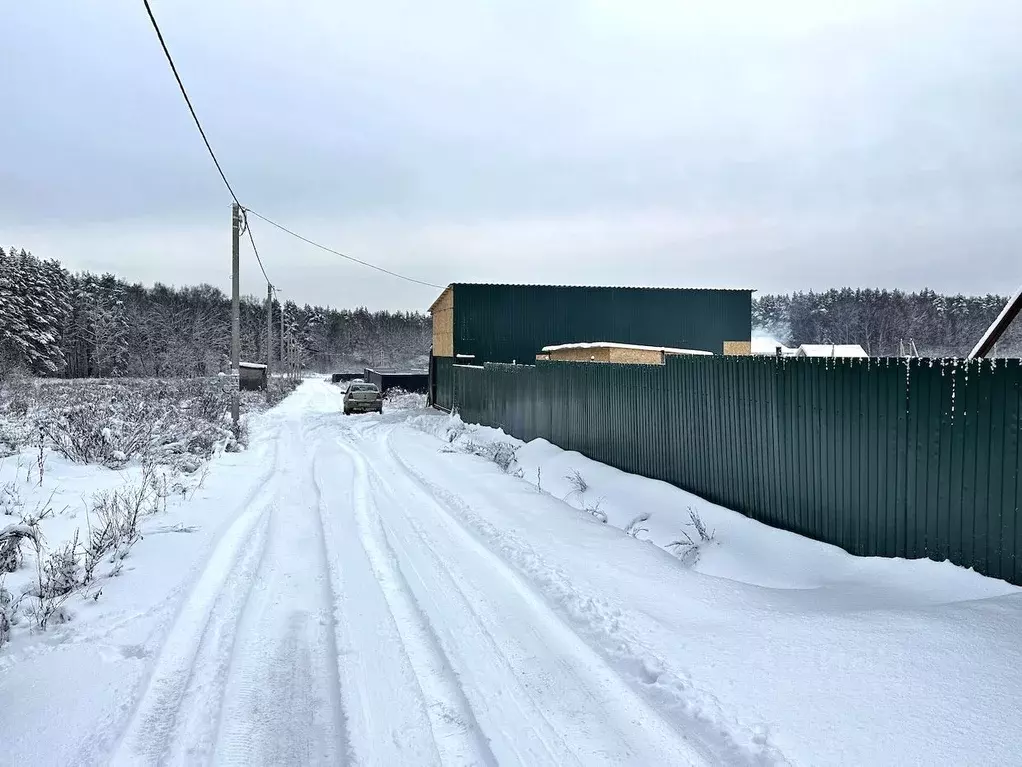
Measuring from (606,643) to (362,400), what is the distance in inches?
944

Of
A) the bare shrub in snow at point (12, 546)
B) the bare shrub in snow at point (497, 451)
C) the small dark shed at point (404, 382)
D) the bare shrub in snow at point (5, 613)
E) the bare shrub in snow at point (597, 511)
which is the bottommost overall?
the bare shrub in snow at point (597, 511)

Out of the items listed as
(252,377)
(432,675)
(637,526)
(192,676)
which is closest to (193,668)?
(192,676)

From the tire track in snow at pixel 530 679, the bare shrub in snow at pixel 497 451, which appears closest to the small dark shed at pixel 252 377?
the bare shrub in snow at pixel 497 451

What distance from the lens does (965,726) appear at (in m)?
3.07

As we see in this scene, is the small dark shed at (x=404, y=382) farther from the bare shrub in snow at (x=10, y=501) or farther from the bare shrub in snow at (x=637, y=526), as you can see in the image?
the bare shrub in snow at (x=637, y=526)

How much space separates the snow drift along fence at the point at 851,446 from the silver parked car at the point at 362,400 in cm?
1873

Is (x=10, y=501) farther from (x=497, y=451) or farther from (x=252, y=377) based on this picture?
(x=252, y=377)

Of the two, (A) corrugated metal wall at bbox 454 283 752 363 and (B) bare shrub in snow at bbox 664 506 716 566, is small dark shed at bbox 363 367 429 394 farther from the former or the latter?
(B) bare shrub in snow at bbox 664 506 716 566

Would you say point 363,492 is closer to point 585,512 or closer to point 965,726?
point 585,512

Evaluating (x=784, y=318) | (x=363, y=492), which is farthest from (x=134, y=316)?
(x=784, y=318)

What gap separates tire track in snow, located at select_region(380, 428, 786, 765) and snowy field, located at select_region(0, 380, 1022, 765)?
22 mm

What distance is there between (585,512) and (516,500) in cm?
108

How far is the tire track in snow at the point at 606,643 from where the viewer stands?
10.4ft

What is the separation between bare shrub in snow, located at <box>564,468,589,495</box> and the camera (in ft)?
32.9
